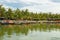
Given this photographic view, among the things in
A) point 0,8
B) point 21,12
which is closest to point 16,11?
point 21,12

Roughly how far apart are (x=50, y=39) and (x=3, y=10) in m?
32.8

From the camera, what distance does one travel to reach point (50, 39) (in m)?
14.4

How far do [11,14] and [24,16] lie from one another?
5.49 meters

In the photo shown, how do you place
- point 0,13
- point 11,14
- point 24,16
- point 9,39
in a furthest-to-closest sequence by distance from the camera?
1. point 24,16
2. point 11,14
3. point 0,13
4. point 9,39

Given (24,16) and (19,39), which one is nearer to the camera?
(19,39)

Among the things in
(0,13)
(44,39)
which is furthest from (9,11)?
(44,39)

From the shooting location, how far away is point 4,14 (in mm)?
45031

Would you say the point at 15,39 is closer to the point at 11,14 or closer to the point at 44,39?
the point at 44,39

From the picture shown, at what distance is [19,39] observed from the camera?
14.0m

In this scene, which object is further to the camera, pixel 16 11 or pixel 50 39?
pixel 16 11

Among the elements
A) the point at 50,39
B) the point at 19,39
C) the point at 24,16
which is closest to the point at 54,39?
the point at 50,39

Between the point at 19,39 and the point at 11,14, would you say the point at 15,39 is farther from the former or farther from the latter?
the point at 11,14

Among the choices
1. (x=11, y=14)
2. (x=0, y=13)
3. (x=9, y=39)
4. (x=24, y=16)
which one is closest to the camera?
(x=9, y=39)

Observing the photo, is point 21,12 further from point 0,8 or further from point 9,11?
point 0,8
